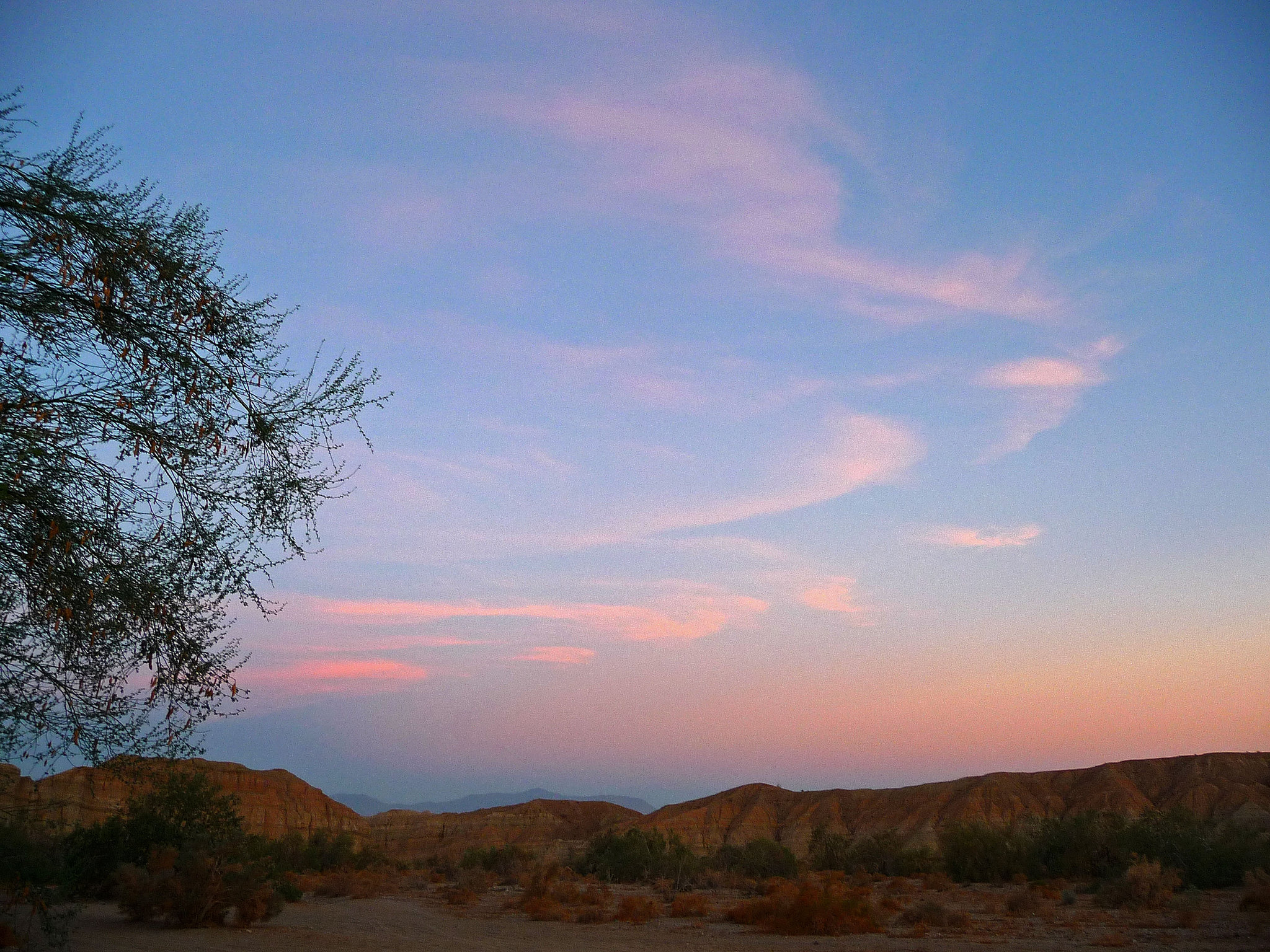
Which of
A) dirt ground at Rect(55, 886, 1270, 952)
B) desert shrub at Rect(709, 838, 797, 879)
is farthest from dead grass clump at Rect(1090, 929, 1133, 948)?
desert shrub at Rect(709, 838, 797, 879)

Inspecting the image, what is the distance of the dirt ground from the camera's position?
1647 centimetres

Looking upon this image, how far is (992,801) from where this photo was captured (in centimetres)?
7238

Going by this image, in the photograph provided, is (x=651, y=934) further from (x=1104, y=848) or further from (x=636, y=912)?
(x=1104, y=848)

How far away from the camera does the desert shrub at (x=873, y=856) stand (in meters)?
41.3

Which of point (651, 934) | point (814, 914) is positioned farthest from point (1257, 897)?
point (651, 934)

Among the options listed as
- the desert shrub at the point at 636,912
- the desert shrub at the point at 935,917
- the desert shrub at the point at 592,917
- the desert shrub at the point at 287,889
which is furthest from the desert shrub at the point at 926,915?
the desert shrub at the point at 287,889

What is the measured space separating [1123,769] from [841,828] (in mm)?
26530

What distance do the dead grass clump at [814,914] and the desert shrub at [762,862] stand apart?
58.0ft

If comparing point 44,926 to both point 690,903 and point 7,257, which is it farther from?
point 690,903

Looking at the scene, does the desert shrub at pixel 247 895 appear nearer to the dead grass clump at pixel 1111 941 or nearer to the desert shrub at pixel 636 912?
the desert shrub at pixel 636 912

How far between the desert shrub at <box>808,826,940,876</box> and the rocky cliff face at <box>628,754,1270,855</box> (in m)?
17.1

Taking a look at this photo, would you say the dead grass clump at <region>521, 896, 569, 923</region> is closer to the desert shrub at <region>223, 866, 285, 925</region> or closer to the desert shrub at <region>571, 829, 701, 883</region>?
the desert shrub at <region>223, 866, 285, 925</region>

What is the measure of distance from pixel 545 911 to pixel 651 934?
526 cm

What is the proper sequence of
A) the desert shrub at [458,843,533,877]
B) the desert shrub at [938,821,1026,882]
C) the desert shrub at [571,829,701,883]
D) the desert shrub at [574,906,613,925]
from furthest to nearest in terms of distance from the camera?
the desert shrub at [458,843,533,877] < the desert shrub at [571,829,701,883] < the desert shrub at [938,821,1026,882] < the desert shrub at [574,906,613,925]
